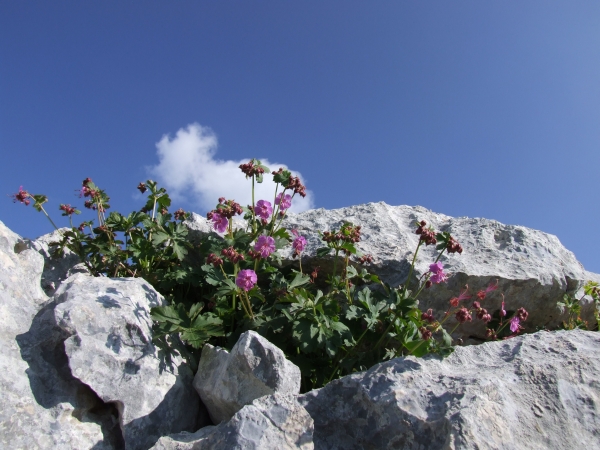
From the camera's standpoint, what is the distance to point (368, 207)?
640 centimetres

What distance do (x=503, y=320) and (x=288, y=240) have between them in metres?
2.43

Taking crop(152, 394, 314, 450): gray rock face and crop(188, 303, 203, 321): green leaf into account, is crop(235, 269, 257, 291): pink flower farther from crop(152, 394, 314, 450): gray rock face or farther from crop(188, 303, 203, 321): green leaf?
crop(152, 394, 314, 450): gray rock face

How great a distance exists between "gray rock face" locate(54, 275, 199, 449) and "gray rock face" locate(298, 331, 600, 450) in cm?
104

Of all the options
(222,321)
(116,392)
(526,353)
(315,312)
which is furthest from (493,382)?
(116,392)

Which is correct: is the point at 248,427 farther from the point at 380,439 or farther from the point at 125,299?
the point at 125,299

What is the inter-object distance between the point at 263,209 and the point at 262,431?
2.81 metres

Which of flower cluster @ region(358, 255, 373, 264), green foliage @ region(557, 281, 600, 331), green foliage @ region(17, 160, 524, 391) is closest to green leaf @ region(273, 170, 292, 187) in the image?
green foliage @ region(17, 160, 524, 391)

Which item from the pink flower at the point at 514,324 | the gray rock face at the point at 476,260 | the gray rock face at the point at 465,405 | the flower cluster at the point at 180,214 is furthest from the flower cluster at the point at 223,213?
the pink flower at the point at 514,324

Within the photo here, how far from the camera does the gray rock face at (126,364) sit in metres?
3.37

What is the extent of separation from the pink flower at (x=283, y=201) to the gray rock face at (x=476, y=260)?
54 centimetres

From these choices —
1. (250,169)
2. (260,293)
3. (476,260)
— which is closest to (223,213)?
(250,169)

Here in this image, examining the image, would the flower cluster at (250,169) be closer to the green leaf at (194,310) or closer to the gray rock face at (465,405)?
the green leaf at (194,310)

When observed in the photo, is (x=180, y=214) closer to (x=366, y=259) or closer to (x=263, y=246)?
(x=263, y=246)

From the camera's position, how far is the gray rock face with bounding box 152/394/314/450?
2.57m
